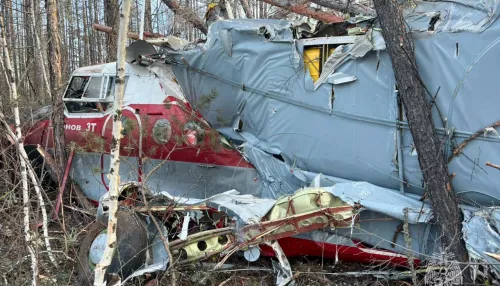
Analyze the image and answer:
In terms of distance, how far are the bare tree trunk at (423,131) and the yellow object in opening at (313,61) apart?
1.00m

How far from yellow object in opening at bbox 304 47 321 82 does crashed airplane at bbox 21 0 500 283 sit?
1 centimetres

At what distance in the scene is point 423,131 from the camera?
4.20 meters

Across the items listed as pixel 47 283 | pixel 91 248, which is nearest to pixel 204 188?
pixel 91 248

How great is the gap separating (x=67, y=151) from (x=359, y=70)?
180 inches

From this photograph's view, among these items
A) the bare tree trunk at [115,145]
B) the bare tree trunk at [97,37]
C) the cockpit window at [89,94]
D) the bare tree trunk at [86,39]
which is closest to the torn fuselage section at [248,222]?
the bare tree trunk at [115,145]

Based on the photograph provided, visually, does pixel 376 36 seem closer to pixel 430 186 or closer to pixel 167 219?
pixel 430 186

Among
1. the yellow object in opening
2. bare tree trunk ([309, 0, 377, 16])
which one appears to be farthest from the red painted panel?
bare tree trunk ([309, 0, 377, 16])

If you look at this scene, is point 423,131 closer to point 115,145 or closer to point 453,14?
point 453,14

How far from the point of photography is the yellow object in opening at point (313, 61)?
530cm

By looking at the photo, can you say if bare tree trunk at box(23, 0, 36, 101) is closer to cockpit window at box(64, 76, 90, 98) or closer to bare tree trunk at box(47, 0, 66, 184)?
bare tree trunk at box(47, 0, 66, 184)

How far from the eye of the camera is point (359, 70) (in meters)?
4.90

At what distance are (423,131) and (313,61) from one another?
5.74ft

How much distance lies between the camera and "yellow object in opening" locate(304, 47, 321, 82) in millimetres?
5303

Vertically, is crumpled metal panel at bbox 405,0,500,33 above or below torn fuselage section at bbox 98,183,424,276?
above
